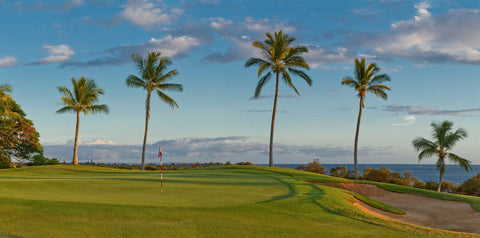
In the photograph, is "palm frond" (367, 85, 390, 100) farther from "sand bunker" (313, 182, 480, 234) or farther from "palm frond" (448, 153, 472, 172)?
"sand bunker" (313, 182, 480, 234)

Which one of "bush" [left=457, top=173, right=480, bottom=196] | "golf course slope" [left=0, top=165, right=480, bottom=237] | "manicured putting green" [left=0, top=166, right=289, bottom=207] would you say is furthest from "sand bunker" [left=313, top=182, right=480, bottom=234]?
"bush" [left=457, top=173, right=480, bottom=196]

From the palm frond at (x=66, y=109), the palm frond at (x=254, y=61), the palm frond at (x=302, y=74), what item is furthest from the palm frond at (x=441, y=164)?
the palm frond at (x=66, y=109)

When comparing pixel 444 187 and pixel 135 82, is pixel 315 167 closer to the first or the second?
pixel 444 187

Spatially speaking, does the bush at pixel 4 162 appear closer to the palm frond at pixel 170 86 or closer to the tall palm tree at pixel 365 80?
the palm frond at pixel 170 86

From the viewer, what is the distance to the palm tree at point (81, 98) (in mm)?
42594

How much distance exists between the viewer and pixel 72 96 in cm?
4291

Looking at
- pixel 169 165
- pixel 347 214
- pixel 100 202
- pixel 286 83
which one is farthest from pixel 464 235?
pixel 169 165

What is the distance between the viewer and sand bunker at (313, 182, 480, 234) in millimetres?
14703

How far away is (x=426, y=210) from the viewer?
1848 centimetres

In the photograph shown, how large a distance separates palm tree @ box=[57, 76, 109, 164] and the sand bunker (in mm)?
31130

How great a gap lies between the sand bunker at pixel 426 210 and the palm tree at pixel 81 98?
102 ft

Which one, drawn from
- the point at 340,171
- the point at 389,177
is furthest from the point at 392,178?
the point at 340,171

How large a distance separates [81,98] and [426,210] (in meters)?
36.9

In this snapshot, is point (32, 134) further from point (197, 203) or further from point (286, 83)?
point (197, 203)
